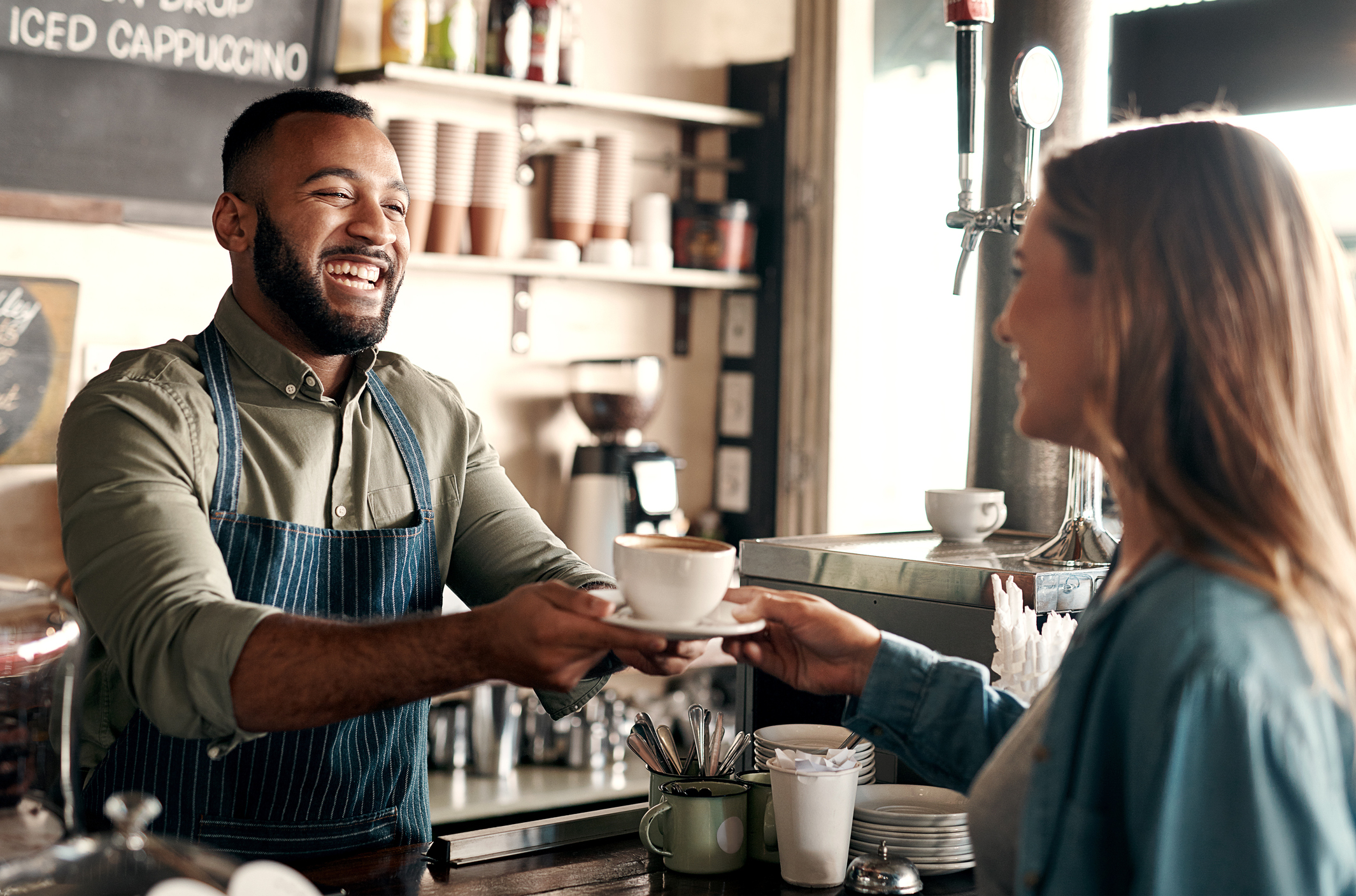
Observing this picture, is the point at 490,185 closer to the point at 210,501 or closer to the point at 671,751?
the point at 210,501

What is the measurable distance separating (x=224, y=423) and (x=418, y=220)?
5.86 ft

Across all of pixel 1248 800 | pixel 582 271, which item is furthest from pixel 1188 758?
pixel 582 271

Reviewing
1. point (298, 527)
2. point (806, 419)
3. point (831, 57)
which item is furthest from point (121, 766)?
point (831, 57)

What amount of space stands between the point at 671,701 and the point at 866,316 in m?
1.26

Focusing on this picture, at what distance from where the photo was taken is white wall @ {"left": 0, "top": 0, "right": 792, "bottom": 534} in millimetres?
3135

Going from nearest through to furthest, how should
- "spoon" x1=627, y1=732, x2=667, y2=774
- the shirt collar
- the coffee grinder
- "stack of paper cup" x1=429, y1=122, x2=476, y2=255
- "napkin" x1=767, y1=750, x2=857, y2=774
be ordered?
"napkin" x1=767, y1=750, x2=857, y2=774
"spoon" x1=627, y1=732, x2=667, y2=774
the shirt collar
"stack of paper cup" x1=429, y1=122, x2=476, y2=255
the coffee grinder

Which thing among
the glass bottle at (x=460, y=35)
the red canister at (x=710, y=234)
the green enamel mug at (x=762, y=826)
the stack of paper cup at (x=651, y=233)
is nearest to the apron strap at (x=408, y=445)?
the green enamel mug at (x=762, y=826)

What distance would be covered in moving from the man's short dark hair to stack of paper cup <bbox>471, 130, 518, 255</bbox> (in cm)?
153

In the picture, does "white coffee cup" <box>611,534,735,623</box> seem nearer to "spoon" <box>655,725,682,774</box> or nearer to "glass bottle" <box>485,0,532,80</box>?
"spoon" <box>655,725,682,774</box>

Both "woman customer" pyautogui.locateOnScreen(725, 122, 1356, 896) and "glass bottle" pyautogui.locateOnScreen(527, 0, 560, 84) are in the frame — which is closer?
"woman customer" pyautogui.locateOnScreen(725, 122, 1356, 896)

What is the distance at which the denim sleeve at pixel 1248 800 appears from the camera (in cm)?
82

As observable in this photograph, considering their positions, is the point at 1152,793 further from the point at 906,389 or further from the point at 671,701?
the point at 906,389

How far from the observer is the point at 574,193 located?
3641mm

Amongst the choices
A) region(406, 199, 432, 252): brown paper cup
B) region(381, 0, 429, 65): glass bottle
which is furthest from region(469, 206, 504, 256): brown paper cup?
region(381, 0, 429, 65): glass bottle
